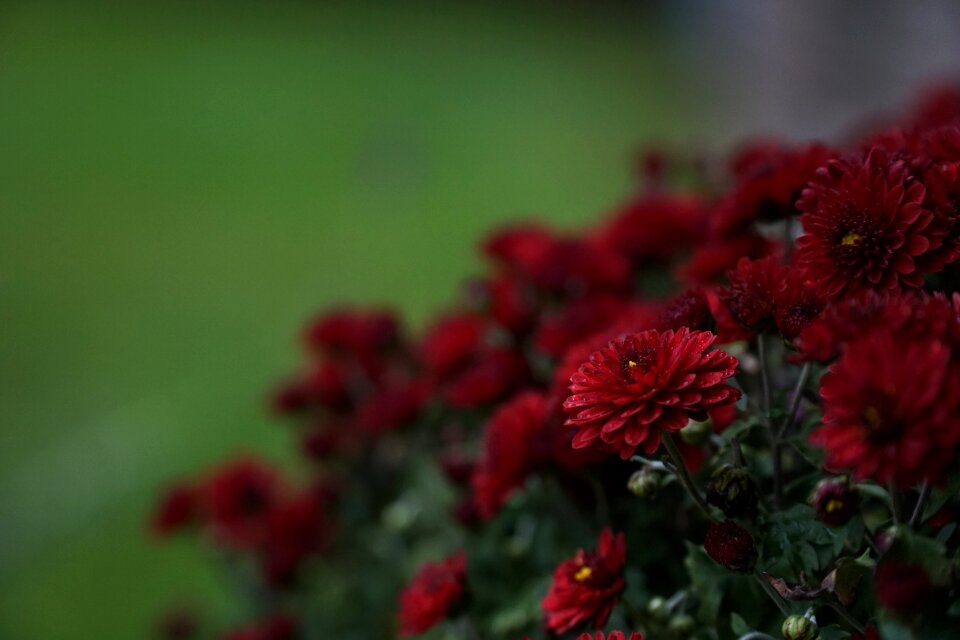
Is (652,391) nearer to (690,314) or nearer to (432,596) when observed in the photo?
(690,314)

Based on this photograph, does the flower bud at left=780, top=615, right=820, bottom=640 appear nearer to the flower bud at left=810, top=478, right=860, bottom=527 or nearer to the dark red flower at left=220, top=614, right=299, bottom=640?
the flower bud at left=810, top=478, right=860, bottom=527

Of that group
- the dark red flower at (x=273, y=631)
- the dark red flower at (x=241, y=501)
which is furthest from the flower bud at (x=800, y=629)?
the dark red flower at (x=241, y=501)

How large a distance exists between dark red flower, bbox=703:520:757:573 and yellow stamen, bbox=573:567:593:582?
0.33 ft

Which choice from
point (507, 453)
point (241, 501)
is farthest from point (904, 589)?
point (241, 501)

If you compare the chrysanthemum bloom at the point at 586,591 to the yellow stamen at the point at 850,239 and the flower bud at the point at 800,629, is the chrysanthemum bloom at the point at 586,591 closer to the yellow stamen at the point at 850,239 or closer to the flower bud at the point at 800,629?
the flower bud at the point at 800,629

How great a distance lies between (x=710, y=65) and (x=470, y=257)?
2806 millimetres

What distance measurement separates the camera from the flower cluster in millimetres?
526

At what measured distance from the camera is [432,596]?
78 centimetres

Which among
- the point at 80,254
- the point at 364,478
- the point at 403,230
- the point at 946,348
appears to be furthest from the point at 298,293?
the point at 946,348

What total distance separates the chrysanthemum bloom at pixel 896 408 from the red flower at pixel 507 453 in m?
0.33

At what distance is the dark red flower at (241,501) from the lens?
135cm

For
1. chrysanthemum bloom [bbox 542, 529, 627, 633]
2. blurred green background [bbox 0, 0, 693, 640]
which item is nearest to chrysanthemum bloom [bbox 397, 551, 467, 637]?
chrysanthemum bloom [bbox 542, 529, 627, 633]

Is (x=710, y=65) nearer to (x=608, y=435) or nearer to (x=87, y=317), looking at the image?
(x=87, y=317)

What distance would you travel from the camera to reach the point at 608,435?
56cm
